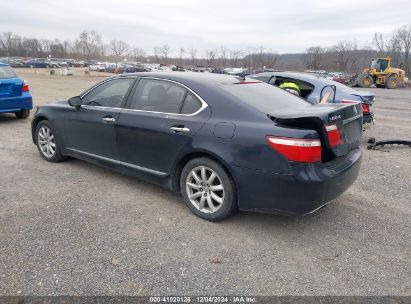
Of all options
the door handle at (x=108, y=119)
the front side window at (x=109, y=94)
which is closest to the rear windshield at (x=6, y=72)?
the front side window at (x=109, y=94)

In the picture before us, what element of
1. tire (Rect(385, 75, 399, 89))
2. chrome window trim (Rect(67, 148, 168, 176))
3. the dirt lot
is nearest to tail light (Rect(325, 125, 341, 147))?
the dirt lot

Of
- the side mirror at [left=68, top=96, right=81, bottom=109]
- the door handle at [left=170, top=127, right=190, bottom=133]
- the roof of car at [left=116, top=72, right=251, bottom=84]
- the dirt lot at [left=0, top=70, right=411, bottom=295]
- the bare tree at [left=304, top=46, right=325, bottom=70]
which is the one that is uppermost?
the bare tree at [left=304, top=46, right=325, bottom=70]

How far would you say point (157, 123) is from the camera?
4094 millimetres

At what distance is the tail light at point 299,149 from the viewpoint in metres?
3.16

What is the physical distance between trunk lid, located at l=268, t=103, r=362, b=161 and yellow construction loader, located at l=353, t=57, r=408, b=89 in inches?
1261

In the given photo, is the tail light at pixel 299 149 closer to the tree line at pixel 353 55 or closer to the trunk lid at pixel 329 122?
the trunk lid at pixel 329 122

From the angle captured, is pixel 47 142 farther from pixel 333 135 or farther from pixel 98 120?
pixel 333 135

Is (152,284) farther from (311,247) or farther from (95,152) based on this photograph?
(95,152)

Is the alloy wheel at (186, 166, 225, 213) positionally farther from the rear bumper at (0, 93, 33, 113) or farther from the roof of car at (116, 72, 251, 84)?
the rear bumper at (0, 93, 33, 113)

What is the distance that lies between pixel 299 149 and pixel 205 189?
1.13 m

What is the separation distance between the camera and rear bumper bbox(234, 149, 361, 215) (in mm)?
3189

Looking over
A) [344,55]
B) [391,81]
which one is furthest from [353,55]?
[391,81]

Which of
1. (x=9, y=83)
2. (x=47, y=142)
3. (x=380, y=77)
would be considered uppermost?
(x=380, y=77)

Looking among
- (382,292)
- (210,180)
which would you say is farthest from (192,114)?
(382,292)
